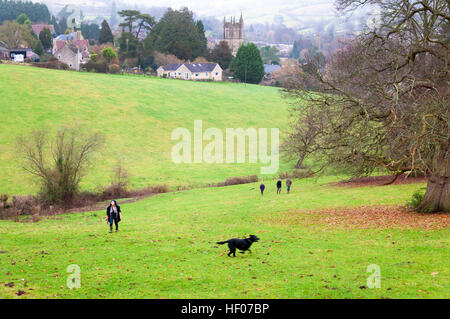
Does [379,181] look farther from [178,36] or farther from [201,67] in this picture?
[178,36]

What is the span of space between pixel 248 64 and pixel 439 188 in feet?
404

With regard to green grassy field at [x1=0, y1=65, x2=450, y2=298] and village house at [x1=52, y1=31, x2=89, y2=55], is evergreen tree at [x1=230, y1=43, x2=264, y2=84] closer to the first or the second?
village house at [x1=52, y1=31, x2=89, y2=55]

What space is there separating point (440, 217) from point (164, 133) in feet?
198

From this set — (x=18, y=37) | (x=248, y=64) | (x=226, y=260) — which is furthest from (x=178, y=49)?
(x=226, y=260)

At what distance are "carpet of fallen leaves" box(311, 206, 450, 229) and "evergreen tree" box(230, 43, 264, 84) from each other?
Result: 114 meters

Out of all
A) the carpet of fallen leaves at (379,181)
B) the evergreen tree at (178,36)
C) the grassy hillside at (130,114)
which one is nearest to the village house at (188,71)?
the evergreen tree at (178,36)

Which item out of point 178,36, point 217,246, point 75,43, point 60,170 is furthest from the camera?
point 75,43

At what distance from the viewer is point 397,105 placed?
21109 millimetres

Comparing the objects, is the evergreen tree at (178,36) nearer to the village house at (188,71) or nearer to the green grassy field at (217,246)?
the village house at (188,71)

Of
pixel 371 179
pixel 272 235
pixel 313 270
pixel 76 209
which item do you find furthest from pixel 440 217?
pixel 76 209

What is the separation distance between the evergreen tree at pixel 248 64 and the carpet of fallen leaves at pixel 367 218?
A: 113m

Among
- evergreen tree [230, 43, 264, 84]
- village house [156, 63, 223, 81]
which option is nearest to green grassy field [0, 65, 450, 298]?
village house [156, 63, 223, 81]

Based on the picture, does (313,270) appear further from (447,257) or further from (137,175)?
(137,175)

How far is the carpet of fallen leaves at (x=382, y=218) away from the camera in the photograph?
21188 mm
